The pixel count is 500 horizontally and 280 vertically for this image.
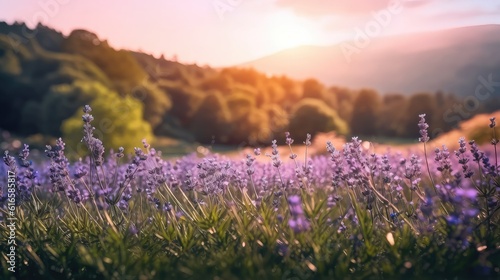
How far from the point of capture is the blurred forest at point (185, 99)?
3581 cm

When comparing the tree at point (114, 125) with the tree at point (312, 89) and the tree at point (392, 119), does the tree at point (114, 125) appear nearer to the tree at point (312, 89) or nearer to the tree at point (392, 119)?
the tree at point (392, 119)

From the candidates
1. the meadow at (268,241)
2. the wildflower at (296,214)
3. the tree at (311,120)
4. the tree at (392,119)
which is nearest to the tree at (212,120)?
the tree at (311,120)

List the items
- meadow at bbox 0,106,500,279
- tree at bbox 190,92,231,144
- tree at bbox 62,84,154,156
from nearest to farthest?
meadow at bbox 0,106,500,279
tree at bbox 62,84,154,156
tree at bbox 190,92,231,144

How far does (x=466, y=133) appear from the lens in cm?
1795

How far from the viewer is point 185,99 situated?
4691cm

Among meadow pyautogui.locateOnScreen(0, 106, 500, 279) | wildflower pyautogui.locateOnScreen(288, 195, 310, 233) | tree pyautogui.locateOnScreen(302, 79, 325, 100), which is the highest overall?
tree pyautogui.locateOnScreen(302, 79, 325, 100)

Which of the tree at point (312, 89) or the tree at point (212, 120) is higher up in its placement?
the tree at point (312, 89)

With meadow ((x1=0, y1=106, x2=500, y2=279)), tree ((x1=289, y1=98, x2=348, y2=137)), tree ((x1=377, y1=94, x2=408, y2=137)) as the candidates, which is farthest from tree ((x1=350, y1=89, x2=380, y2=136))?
meadow ((x1=0, y1=106, x2=500, y2=279))

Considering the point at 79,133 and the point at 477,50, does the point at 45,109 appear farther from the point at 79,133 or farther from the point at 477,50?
the point at 477,50

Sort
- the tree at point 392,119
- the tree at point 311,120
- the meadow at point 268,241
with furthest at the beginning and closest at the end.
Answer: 1. the tree at point 392,119
2. the tree at point 311,120
3. the meadow at point 268,241

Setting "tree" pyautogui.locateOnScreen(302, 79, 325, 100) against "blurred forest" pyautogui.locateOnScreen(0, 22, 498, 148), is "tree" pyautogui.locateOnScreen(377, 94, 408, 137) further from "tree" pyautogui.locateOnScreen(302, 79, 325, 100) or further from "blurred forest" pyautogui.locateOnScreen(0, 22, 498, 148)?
"tree" pyautogui.locateOnScreen(302, 79, 325, 100)

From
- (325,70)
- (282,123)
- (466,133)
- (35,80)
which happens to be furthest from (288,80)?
(466,133)

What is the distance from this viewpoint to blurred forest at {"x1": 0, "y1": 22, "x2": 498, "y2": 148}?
117 ft

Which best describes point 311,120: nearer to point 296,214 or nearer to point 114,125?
point 114,125
